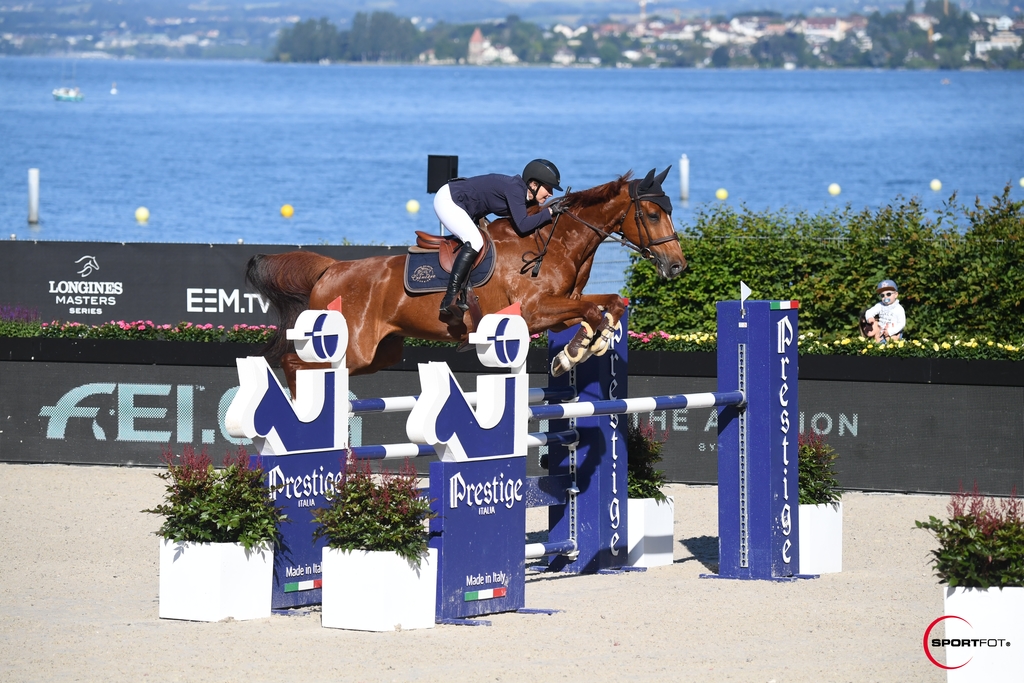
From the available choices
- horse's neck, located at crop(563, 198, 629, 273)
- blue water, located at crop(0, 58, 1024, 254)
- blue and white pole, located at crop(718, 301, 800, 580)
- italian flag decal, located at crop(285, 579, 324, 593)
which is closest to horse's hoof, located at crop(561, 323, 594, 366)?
horse's neck, located at crop(563, 198, 629, 273)

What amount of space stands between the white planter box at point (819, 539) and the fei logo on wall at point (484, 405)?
2.20 metres

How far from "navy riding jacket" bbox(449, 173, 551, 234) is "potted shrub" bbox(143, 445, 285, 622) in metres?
2.34

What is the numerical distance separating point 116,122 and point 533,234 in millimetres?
87952

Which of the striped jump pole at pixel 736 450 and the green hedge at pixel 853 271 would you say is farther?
the green hedge at pixel 853 271

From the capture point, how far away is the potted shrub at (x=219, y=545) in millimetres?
6762

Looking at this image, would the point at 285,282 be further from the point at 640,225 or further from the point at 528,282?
the point at 640,225

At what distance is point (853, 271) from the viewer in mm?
Result: 13453

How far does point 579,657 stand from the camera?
6328 millimetres

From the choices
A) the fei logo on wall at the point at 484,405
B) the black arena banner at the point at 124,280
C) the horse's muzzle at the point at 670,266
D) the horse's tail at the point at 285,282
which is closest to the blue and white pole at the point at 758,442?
the horse's muzzle at the point at 670,266

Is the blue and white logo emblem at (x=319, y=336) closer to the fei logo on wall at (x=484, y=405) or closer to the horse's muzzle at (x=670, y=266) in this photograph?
the fei logo on wall at (x=484, y=405)

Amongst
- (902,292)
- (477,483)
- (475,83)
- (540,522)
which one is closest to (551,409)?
(477,483)

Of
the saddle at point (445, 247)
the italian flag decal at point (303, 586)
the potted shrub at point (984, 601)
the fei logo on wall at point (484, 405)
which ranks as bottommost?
the italian flag decal at point (303, 586)

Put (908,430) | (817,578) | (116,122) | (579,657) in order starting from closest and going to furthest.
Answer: (579,657), (817,578), (908,430), (116,122)

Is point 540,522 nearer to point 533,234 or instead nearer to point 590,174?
point 533,234
